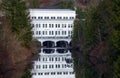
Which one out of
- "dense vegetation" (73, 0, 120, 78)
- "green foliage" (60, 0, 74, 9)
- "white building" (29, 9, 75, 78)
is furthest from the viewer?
"green foliage" (60, 0, 74, 9)

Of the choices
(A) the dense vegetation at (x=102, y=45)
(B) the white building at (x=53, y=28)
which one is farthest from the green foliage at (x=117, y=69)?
(B) the white building at (x=53, y=28)

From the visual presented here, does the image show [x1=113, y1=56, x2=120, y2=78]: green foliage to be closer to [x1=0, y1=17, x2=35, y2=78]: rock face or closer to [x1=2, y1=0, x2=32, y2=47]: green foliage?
[x1=0, y1=17, x2=35, y2=78]: rock face

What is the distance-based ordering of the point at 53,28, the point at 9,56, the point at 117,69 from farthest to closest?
the point at 53,28, the point at 117,69, the point at 9,56

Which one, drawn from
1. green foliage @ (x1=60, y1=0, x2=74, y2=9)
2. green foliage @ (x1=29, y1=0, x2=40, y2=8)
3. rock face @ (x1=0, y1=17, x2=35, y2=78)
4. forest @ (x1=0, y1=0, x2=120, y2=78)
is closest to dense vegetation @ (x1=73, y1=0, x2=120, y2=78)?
forest @ (x1=0, y1=0, x2=120, y2=78)

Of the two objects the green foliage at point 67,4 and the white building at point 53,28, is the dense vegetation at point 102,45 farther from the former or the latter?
the green foliage at point 67,4

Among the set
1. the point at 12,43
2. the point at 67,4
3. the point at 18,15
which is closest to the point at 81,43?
the point at 18,15

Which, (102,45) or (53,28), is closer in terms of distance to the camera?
(102,45)

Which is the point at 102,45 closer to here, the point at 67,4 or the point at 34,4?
the point at 67,4

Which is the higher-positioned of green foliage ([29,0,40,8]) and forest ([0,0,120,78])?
green foliage ([29,0,40,8])

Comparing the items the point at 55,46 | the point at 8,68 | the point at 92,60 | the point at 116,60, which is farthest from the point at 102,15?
the point at 55,46
